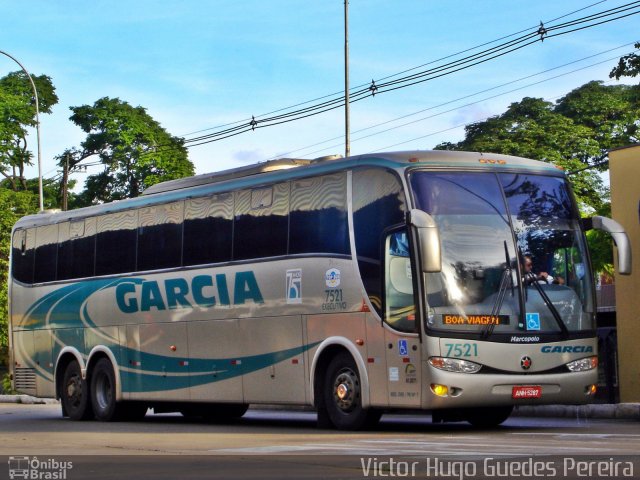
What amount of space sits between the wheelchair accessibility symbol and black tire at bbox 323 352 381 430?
238 cm

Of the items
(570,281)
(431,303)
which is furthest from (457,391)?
(570,281)

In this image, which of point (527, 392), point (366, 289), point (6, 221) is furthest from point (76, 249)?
point (6, 221)

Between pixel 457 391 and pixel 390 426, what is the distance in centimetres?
283

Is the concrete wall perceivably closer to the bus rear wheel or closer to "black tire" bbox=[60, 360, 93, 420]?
the bus rear wheel

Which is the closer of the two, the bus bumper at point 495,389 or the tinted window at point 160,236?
the bus bumper at point 495,389

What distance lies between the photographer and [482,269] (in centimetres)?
1705

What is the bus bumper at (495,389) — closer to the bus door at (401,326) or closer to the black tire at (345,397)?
the bus door at (401,326)

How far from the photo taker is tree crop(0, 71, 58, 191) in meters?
67.7

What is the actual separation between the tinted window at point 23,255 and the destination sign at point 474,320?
1248 cm

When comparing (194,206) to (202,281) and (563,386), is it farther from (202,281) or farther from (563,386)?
(563,386)

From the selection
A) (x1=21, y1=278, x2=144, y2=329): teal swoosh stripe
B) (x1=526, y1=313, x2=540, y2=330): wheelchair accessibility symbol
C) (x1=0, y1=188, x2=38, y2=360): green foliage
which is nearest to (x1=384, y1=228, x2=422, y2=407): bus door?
(x1=526, y1=313, x2=540, y2=330): wheelchair accessibility symbol

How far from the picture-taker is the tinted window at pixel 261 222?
1966cm

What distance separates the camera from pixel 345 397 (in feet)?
59.1

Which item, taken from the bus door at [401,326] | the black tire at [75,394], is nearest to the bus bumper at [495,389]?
the bus door at [401,326]
